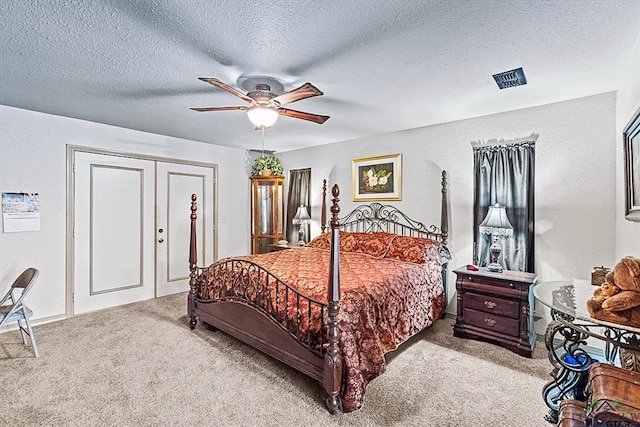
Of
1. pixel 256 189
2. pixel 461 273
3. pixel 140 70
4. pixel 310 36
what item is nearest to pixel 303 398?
pixel 461 273

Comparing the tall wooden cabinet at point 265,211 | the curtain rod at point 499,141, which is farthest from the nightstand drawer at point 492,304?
the tall wooden cabinet at point 265,211

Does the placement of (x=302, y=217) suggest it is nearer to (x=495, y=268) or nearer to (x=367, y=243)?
(x=367, y=243)

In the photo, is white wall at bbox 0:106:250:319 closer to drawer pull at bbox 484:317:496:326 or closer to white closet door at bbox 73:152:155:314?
white closet door at bbox 73:152:155:314

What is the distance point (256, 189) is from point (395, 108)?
3153 millimetres

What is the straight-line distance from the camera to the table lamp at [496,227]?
324 cm

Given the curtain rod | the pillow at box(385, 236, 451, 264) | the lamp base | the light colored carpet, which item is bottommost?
the light colored carpet

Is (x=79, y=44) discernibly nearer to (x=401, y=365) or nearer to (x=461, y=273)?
(x=401, y=365)

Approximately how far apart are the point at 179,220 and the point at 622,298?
518 cm

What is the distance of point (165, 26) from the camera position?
1906mm

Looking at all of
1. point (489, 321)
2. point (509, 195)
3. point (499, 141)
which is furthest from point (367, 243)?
point (499, 141)

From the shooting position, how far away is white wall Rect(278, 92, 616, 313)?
2926mm

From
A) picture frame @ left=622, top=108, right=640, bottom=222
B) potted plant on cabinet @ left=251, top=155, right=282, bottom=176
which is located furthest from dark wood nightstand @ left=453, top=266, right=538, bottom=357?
potted plant on cabinet @ left=251, top=155, right=282, bottom=176

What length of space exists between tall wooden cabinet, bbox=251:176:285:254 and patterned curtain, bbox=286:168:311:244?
185mm

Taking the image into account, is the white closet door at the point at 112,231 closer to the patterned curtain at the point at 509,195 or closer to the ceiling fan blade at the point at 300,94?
the ceiling fan blade at the point at 300,94
